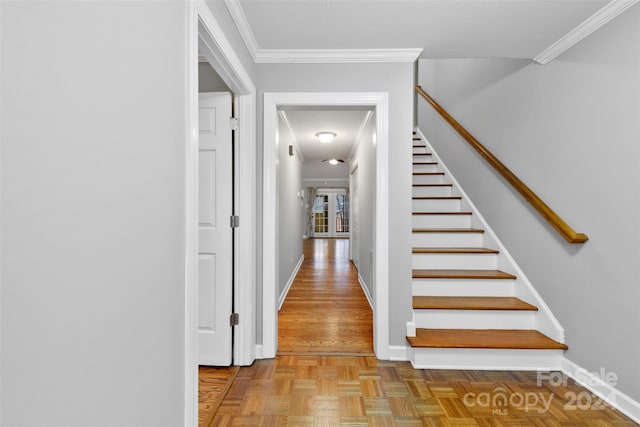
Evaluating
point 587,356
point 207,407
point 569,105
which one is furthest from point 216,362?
point 569,105

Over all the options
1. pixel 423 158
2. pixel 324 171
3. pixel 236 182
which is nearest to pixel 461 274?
pixel 236 182

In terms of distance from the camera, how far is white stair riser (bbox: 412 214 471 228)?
A: 3.42 metres

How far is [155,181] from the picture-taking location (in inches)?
39.7

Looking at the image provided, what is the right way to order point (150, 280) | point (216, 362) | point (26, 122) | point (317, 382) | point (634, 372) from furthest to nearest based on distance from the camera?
1. point (216, 362)
2. point (317, 382)
3. point (634, 372)
4. point (150, 280)
5. point (26, 122)

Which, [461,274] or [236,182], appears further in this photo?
[461,274]

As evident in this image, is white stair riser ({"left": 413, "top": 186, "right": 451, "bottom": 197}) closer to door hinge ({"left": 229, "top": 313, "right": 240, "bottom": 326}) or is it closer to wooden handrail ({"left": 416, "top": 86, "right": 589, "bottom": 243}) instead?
wooden handrail ({"left": 416, "top": 86, "right": 589, "bottom": 243})

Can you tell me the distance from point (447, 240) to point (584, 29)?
189 centimetres

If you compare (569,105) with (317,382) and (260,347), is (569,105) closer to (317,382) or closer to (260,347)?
(317,382)

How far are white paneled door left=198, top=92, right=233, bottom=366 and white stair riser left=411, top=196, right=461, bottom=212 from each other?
7.31ft

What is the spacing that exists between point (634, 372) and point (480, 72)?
2.76 meters

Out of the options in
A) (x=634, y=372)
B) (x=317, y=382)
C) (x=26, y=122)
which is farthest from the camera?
(x=317, y=382)

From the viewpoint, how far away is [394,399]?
1.85 m

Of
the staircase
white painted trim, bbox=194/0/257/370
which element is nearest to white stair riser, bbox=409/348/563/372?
the staircase

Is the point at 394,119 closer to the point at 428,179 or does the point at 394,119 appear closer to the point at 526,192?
the point at 526,192
